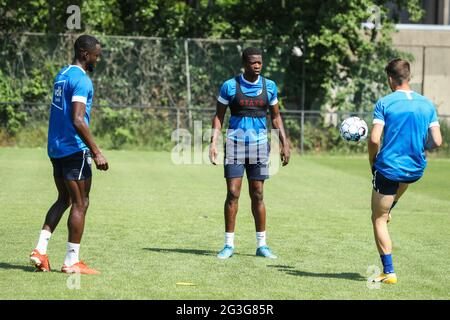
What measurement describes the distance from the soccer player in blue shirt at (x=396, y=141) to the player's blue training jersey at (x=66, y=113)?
256 centimetres

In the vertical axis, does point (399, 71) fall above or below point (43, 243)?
above

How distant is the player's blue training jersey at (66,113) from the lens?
8.38 metres

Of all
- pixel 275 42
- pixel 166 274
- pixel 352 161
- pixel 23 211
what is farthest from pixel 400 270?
pixel 275 42

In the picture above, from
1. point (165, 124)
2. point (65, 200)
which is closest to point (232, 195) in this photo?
point (65, 200)

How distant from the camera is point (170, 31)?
28875 millimetres

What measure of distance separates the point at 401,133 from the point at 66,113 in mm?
2971

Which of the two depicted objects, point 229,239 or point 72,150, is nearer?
point 72,150

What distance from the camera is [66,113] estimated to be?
845 centimetres

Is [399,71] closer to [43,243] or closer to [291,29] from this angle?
[43,243]

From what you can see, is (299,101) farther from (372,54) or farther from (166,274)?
(166,274)

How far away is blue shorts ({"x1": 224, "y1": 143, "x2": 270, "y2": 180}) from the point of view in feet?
32.9

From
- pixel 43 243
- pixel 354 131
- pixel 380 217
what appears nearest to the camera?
pixel 380 217

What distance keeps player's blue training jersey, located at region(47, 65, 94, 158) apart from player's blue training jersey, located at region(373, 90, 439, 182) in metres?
2.59

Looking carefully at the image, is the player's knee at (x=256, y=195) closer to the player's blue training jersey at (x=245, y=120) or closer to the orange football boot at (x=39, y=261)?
the player's blue training jersey at (x=245, y=120)
